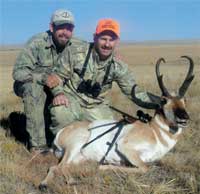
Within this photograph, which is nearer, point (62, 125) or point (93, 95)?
point (62, 125)

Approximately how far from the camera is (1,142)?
6629mm

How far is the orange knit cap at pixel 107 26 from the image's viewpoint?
20.5ft

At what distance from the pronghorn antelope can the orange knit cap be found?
1.04 meters

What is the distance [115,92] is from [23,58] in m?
5.02

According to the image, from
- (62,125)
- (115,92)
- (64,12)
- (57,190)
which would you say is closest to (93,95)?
(62,125)

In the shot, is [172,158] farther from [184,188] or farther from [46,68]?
[46,68]

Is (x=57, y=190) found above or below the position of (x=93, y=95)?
below

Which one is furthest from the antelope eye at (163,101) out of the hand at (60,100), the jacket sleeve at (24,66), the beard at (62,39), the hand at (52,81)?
the beard at (62,39)

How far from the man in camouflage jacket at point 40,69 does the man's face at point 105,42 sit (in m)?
0.49

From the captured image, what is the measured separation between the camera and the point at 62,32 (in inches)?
267

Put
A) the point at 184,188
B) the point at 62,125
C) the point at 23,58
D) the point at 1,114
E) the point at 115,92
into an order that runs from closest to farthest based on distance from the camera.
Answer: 1. the point at 184,188
2. the point at 62,125
3. the point at 23,58
4. the point at 1,114
5. the point at 115,92

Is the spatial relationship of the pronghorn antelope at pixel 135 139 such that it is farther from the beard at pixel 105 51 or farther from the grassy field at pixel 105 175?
the beard at pixel 105 51

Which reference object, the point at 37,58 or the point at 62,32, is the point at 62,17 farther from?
the point at 37,58

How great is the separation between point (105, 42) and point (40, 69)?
107 centimetres
